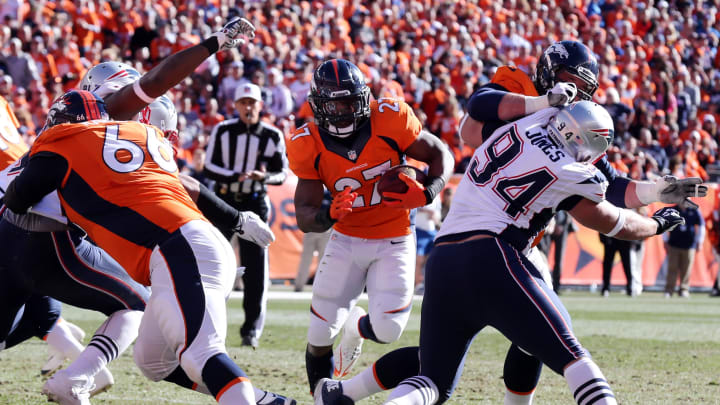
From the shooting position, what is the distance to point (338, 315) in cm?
519

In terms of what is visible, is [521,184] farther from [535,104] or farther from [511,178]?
[535,104]

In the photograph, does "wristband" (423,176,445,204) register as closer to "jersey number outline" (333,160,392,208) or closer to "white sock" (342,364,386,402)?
"jersey number outline" (333,160,392,208)

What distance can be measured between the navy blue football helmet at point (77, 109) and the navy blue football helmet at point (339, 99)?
111cm

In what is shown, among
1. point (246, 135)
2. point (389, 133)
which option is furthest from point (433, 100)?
point (389, 133)

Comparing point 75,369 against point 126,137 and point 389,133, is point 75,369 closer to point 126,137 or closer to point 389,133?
point 126,137

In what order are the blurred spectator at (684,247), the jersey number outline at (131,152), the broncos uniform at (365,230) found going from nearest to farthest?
the jersey number outline at (131,152), the broncos uniform at (365,230), the blurred spectator at (684,247)

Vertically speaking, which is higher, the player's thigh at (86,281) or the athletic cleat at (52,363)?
the player's thigh at (86,281)

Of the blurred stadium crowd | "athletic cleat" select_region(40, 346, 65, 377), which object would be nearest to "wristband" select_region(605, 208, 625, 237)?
"athletic cleat" select_region(40, 346, 65, 377)

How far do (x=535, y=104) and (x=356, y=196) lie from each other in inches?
42.9

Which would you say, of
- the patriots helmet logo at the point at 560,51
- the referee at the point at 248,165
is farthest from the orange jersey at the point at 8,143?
the patriots helmet logo at the point at 560,51

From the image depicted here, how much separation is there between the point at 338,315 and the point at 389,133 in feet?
3.25

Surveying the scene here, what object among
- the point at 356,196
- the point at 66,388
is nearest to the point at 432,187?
the point at 356,196

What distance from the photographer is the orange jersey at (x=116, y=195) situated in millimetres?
3912

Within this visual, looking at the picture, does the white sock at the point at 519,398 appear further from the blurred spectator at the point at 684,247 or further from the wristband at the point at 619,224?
the blurred spectator at the point at 684,247
